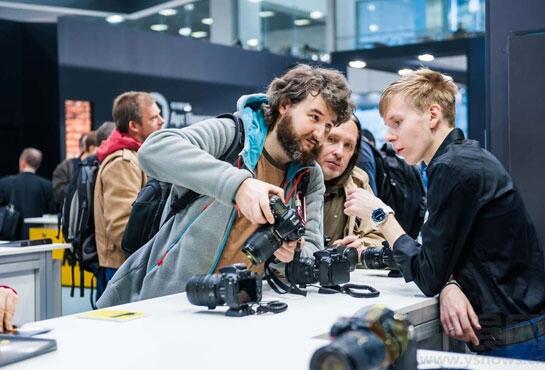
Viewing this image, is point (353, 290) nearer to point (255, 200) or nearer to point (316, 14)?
point (255, 200)

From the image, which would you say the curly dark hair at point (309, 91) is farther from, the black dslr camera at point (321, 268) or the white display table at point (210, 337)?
the white display table at point (210, 337)

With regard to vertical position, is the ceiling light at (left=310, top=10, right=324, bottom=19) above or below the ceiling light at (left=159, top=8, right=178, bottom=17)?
above

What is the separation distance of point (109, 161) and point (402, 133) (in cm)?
235

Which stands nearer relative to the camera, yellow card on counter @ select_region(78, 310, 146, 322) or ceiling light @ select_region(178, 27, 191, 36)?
yellow card on counter @ select_region(78, 310, 146, 322)

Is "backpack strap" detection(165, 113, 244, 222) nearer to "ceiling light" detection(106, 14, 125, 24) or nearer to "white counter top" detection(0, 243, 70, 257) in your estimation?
"white counter top" detection(0, 243, 70, 257)

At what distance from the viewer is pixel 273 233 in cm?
235

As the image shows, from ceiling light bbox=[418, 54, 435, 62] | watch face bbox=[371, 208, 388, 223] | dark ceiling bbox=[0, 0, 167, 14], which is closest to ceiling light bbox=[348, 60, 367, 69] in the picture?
ceiling light bbox=[418, 54, 435, 62]

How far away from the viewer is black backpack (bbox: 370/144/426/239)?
460cm

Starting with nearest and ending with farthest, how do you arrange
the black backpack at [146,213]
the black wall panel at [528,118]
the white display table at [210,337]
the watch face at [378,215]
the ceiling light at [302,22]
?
the white display table at [210,337] < the watch face at [378,215] < the black backpack at [146,213] < the black wall panel at [528,118] < the ceiling light at [302,22]

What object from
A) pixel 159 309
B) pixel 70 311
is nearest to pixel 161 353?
pixel 159 309

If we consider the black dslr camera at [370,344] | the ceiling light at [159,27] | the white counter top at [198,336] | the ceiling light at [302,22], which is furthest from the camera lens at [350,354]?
the ceiling light at [302,22]

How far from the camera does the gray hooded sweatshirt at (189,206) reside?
2.57 metres

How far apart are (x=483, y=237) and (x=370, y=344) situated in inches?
49.2

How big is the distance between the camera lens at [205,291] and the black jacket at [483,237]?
67 cm
